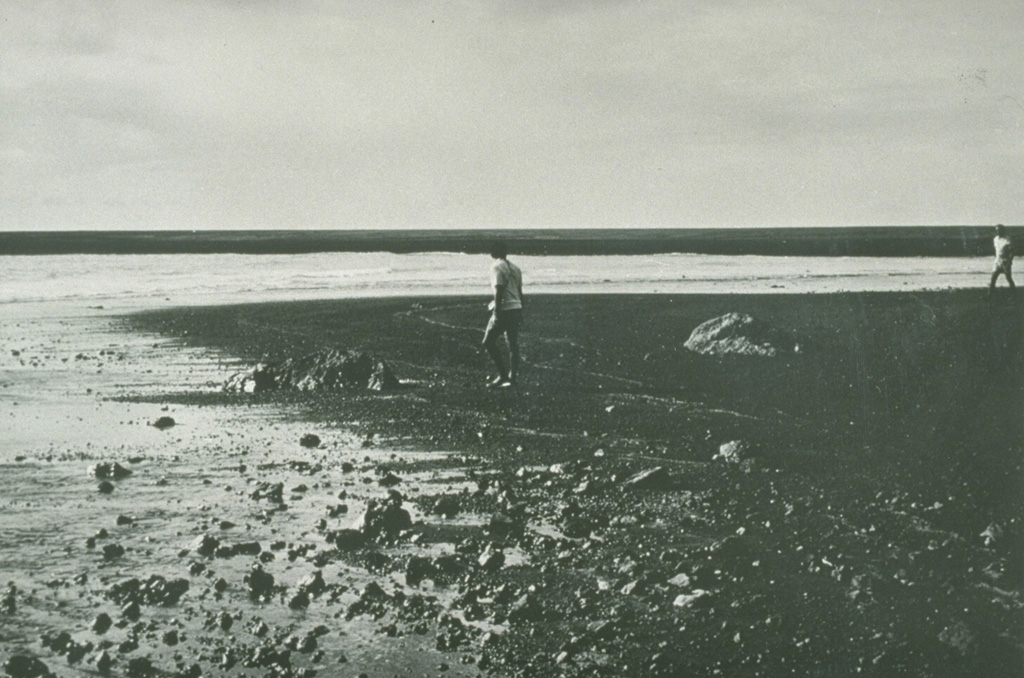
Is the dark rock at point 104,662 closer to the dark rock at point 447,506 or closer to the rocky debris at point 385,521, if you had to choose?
the rocky debris at point 385,521

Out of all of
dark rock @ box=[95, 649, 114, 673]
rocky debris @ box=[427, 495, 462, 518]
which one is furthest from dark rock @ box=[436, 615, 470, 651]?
rocky debris @ box=[427, 495, 462, 518]

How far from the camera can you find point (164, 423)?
9.45m

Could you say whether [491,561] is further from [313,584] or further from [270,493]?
[270,493]

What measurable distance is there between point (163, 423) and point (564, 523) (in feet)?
16.1

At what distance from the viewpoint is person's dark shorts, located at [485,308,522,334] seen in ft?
38.2

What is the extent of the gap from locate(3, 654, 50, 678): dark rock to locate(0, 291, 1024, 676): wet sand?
0.08 metres

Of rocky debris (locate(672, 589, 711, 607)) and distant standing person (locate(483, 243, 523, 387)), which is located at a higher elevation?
distant standing person (locate(483, 243, 523, 387))

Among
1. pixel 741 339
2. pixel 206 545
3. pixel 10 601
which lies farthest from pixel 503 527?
pixel 741 339

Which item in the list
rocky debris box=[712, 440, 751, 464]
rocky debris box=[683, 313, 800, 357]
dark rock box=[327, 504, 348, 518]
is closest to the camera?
dark rock box=[327, 504, 348, 518]

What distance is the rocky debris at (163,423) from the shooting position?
30.7 feet

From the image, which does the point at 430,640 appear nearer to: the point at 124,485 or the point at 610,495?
the point at 610,495

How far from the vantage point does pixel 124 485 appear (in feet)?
23.9

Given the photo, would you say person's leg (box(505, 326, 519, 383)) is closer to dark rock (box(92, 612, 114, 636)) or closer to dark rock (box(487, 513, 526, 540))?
dark rock (box(487, 513, 526, 540))

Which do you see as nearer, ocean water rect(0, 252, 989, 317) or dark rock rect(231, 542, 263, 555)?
dark rock rect(231, 542, 263, 555)
